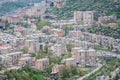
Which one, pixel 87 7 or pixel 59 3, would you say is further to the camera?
pixel 59 3

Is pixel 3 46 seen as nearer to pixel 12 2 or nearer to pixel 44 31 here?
pixel 44 31

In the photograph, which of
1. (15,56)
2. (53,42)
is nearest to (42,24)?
(53,42)

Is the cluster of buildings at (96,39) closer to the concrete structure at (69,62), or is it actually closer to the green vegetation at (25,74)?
the concrete structure at (69,62)

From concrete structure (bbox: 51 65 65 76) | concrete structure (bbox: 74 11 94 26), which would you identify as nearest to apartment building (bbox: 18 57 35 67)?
concrete structure (bbox: 51 65 65 76)

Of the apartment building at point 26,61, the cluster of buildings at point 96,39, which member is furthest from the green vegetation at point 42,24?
the apartment building at point 26,61

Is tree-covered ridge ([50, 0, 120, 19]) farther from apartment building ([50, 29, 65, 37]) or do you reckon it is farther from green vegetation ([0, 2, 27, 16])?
green vegetation ([0, 2, 27, 16])

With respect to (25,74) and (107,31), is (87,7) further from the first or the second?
(25,74)
